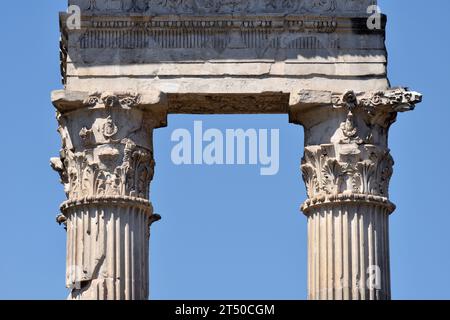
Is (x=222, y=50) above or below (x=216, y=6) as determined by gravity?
below

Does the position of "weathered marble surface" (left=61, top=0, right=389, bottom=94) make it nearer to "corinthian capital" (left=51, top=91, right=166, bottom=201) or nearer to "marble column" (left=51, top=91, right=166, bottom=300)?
"corinthian capital" (left=51, top=91, right=166, bottom=201)

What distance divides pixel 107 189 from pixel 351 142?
15.5ft

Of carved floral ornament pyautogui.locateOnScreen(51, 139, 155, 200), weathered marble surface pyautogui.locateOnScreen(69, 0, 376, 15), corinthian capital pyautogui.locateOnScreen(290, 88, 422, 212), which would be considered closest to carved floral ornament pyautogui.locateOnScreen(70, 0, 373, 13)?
weathered marble surface pyautogui.locateOnScreen(69, 0, 376, 15)

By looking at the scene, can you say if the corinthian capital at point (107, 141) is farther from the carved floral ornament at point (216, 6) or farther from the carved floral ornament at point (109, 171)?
the carved floral ornament at point (216, 6)

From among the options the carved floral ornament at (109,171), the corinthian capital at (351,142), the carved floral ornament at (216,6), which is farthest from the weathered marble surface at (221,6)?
the carved floral ornament at (109,171)

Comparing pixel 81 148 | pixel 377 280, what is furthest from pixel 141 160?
pixel 377 280

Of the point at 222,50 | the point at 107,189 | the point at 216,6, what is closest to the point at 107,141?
the point at 107,189

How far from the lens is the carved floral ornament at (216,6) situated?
197 feet

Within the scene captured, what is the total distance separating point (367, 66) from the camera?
59.9m

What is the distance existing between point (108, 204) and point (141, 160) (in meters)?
1.19

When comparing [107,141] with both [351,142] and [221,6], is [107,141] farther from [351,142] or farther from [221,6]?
[351,142]

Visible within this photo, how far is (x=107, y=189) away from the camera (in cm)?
5944

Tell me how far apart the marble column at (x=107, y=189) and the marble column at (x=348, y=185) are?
3049mm
